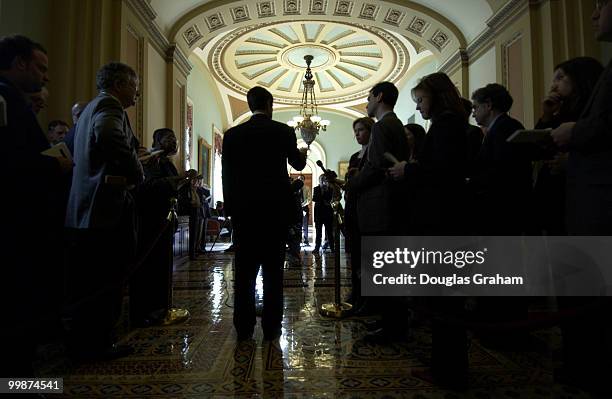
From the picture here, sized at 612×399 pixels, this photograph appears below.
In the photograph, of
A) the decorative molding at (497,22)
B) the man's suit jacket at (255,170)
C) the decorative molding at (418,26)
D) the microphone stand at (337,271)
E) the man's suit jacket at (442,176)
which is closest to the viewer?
the man's suit jacket at (442,176)

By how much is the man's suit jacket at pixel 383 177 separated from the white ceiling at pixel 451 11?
5211 millimetres

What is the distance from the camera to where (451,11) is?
22.0ft

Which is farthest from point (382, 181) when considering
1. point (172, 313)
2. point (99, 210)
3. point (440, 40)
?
point (440, 40)

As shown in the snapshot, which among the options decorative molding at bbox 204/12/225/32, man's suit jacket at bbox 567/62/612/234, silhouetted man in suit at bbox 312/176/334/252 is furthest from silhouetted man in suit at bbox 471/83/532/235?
decorative molding at bbox 204/12/225/32

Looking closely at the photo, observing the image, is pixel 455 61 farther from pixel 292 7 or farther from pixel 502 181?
pixel 502 181

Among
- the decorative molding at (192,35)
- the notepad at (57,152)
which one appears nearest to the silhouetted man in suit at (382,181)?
the notepad at (57,152)

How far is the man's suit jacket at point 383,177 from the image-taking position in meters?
2.12

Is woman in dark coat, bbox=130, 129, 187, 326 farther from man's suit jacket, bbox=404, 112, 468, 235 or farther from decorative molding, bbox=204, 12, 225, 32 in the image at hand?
decorative molding, bbox=204, 12, 225, 32

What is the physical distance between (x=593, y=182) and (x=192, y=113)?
8.91 metres

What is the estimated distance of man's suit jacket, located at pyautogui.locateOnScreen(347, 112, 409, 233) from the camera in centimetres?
212

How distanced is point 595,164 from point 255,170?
1.66 metres

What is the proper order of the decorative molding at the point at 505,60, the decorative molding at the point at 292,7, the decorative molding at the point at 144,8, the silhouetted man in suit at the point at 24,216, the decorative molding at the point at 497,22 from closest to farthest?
the silhouetted man in suit at the point at 24,216, the decorative molding at the point at 144,8, the decorative molding at the point at 497,22, the decorative molding at the point at 505,60, the decorative molding at the point at 292,7

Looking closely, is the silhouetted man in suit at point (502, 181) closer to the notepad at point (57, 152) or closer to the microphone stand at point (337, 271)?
the microphone stand at point (337, 271)

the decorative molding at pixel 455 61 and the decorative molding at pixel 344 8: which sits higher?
the decorative molding at pixel 344 8
